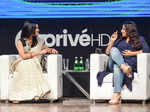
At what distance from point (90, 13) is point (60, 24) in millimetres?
551

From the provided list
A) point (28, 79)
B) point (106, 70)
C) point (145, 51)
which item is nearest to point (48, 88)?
point (28, 79)

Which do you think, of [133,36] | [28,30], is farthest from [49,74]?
[133,36]

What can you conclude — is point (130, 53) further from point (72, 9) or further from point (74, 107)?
point (72, 9)

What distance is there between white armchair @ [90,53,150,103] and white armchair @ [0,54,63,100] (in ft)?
1.53

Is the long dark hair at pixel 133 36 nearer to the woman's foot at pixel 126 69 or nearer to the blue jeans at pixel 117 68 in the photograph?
the blue jeans at pixel 117 68

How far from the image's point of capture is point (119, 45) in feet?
20.6

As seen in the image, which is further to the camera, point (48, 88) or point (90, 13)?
point (90, 13)

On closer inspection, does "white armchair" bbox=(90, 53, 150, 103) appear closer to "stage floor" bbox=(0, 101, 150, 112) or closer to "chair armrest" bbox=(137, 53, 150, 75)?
"chair armrest" bbox=(137, 53, 150, 75)

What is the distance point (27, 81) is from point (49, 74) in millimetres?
303

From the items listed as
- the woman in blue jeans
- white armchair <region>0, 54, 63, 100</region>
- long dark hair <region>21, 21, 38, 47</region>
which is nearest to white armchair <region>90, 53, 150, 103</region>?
the woman in blue jeans

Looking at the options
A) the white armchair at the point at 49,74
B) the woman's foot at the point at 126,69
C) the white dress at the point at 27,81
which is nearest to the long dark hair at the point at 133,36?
the woman's foot at the point at 126,69

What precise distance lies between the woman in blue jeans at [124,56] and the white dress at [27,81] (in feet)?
2.97

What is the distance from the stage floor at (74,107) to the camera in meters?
5.38

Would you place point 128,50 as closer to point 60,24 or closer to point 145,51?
point 145,51
